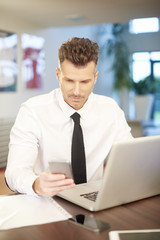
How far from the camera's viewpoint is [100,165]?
82.5 inches

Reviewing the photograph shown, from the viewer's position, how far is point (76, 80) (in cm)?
166

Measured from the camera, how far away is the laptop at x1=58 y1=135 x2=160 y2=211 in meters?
1.14

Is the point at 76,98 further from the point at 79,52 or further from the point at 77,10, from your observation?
the point at 77,10

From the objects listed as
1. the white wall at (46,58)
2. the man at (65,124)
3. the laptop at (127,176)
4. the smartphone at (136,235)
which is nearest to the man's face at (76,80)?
the man at (65,124)

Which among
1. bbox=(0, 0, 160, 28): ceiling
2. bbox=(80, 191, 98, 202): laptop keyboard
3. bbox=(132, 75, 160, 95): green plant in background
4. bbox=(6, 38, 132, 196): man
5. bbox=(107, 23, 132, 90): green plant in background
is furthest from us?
bbox=(132, 75, 160, 95): green plant in background

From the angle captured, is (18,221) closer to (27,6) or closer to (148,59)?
(27,6)

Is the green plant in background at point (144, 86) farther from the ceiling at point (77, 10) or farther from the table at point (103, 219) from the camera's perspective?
the table at point (103, 219)

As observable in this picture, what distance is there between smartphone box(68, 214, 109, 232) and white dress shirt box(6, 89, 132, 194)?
504 millimetres

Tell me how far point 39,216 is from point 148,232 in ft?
1.29

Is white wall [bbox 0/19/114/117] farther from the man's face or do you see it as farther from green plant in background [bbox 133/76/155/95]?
the man's face

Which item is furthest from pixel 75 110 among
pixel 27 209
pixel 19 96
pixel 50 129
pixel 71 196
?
pixel 19 96

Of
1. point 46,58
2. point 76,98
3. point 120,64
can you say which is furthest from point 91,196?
point 120,64

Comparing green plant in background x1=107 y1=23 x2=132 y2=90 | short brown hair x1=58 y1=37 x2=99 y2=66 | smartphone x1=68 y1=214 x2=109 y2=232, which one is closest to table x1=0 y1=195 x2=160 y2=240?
smartphone x1=68 y1=214 x2=109 y2=232

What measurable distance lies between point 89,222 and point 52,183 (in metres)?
0.19
